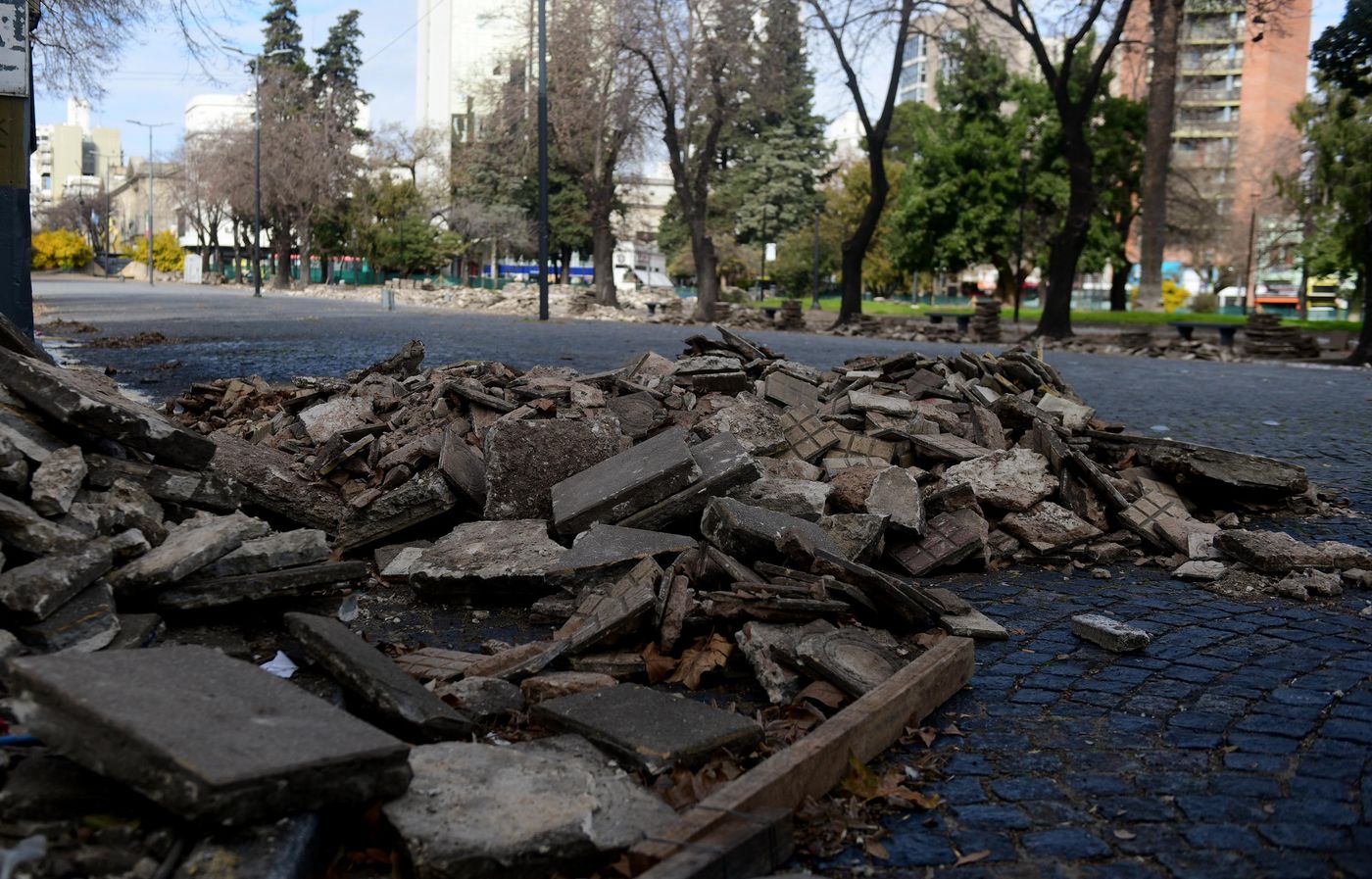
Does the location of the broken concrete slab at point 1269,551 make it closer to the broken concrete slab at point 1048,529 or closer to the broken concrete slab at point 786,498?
the broken concrete slab at point 1048,529

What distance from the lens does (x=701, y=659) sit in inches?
161

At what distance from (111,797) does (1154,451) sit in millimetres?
6041

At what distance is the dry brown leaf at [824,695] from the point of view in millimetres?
3748

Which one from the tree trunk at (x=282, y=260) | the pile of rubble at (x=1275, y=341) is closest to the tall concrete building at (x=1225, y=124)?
the pile of rubble at (x=1275, y=341)

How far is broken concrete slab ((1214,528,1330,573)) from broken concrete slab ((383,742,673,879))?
3846 millimetres

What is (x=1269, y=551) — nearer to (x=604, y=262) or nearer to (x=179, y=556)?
(x=179, y=556)

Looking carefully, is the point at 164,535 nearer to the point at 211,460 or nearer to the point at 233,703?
the point at 211,460

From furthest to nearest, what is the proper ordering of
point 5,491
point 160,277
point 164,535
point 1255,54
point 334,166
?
1. point 160,277
2. point 1255,54
3. point 334,166
4. point 164,535
5. point 5,491

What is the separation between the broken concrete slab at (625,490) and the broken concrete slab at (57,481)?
1.96m

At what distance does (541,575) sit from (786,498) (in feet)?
→ 4.29

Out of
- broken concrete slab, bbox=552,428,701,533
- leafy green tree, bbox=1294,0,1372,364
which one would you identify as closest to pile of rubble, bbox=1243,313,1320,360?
leafy green tree, bbox=1294,0,1372,364

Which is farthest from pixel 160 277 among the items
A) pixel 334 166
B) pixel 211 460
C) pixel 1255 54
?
pixel 211 460

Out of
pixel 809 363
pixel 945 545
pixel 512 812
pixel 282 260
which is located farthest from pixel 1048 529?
pixel 282 260

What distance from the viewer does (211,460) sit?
18.4 ft
